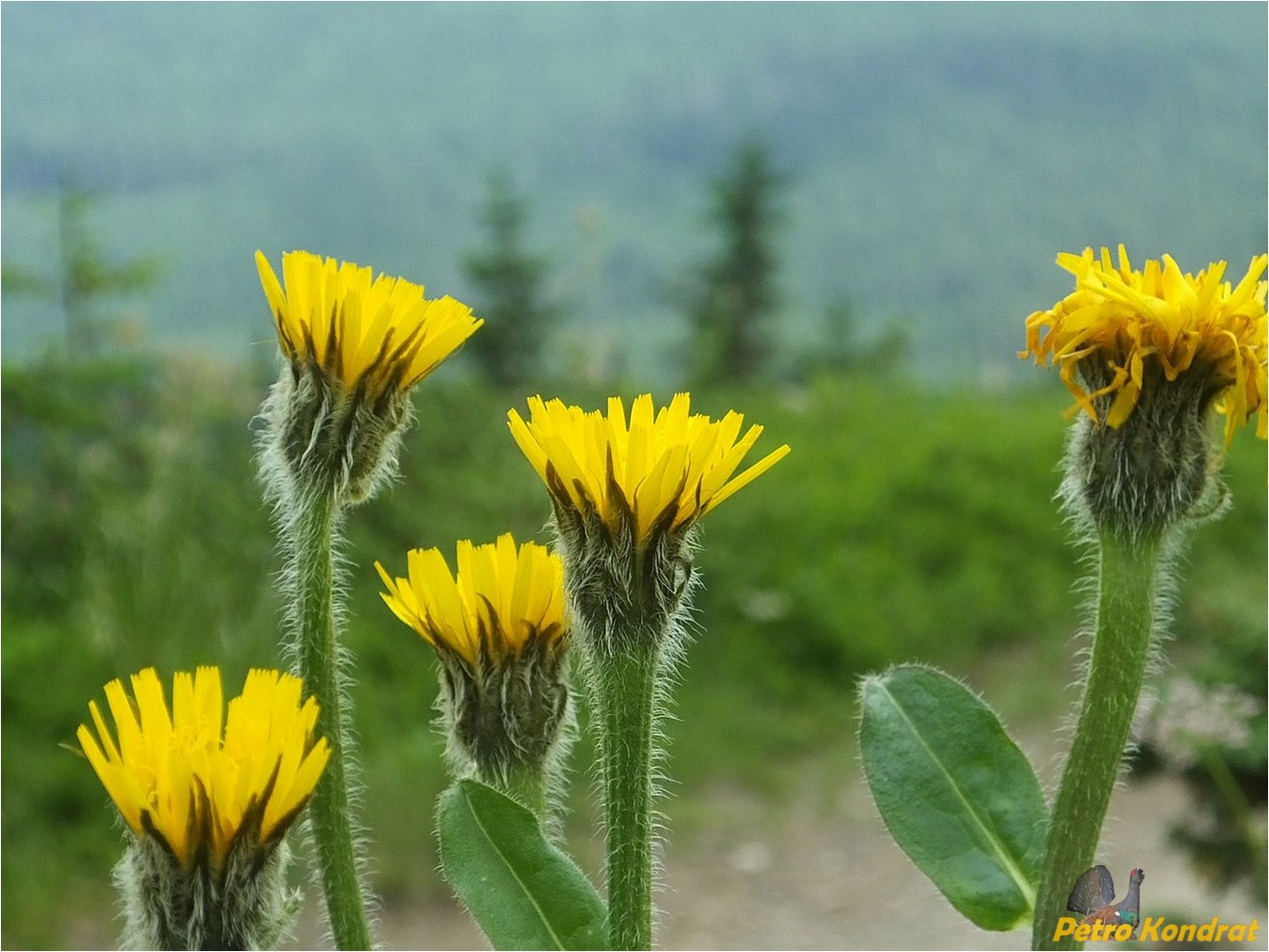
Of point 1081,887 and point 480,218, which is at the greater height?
point 480,218

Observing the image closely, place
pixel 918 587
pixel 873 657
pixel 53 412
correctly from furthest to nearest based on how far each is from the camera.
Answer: pixel 918 587
pixel 873 657
pixel 53 412

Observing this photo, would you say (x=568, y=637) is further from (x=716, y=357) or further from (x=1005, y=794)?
(x=716, y=357)

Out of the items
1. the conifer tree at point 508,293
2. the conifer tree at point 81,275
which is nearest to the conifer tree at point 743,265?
the conifer tree at point 508,293

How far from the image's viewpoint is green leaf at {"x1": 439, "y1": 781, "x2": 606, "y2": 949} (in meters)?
0.65

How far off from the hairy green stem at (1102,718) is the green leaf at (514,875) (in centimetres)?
23

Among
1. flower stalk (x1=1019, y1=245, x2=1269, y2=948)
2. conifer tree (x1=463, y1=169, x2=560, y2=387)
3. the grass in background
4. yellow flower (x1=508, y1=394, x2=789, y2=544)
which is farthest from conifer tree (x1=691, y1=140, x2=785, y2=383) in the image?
yellow flower (x1=508, y1=394, x2=789, y2=544)

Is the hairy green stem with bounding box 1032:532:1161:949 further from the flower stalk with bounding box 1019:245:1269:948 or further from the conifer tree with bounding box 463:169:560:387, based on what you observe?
the conifer tree with bounding box 463:169:560:387

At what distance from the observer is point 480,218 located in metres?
6.42

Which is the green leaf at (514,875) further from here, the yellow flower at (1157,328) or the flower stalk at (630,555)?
the yellow flower at (1157,328)

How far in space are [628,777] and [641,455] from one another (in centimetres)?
16

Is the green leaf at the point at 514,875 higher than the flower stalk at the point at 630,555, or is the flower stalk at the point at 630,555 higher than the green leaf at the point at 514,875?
the flower stalk at the point at 630,555

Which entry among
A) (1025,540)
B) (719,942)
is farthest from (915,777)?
(1025,540)

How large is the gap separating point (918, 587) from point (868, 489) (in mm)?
610

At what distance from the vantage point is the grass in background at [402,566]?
3.52 metres
